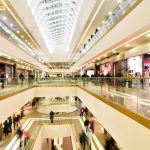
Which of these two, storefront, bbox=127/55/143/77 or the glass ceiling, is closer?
storefront, bbox=127/55/143/77

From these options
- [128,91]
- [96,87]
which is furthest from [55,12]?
[128,91]

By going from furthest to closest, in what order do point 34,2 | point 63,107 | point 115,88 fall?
point 63,107 < point 34,2 < point 115,88

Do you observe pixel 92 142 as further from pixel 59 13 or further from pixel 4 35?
pixel 59 13

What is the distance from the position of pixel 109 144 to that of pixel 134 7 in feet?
27.3

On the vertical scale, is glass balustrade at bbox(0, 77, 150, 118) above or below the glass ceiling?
below

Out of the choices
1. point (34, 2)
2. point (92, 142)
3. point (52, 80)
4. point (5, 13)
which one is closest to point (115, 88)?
point (92, 142)

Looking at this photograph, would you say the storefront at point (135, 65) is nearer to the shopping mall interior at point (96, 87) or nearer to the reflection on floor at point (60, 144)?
the shopping mall interior at point (96, 87)

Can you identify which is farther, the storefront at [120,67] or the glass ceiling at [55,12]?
the glass ceiling at [55,12]

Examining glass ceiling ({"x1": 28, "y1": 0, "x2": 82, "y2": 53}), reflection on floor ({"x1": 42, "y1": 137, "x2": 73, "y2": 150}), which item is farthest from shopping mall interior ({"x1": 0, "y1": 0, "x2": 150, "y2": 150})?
glass ceiling ({"x1": 28, "y1": 0, "x2": 82, "y2": 53})

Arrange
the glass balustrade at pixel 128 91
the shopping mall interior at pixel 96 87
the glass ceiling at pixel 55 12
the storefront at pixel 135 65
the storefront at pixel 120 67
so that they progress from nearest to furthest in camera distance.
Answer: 1. the glass balustrade at pixel 128 91
2. the shopping mall interior at pixel 96 87
3. the storefront at pixel 135 65
4. the storefront at pixel 120 67
5. the glass ceiling at pixel 55 12

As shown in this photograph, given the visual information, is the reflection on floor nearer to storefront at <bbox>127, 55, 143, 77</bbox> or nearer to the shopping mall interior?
the shopping mall interior

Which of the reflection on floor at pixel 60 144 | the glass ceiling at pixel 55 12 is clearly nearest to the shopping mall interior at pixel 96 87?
the reflection on floor at pixel 60 144

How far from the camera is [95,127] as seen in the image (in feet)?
60.5

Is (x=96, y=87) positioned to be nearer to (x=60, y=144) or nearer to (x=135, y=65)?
(x=135, y=65)
